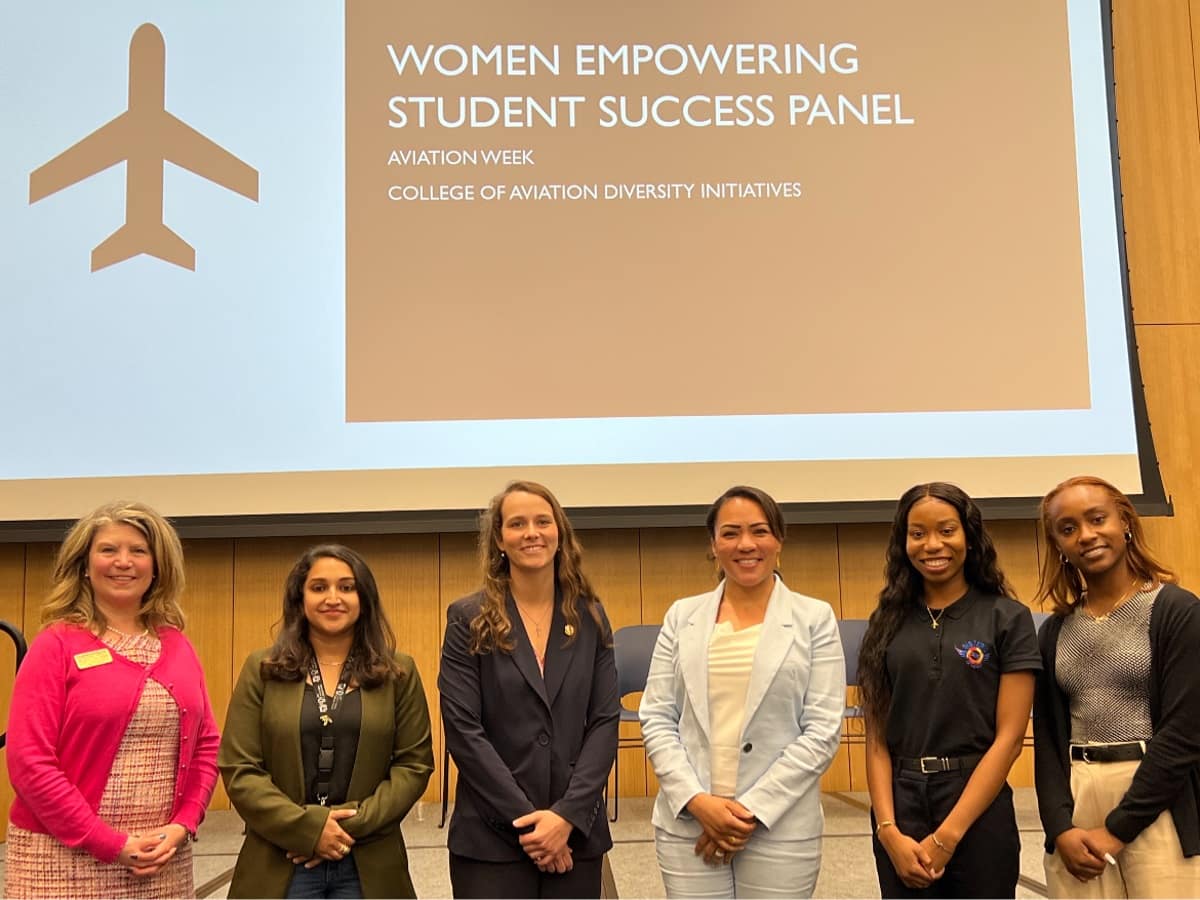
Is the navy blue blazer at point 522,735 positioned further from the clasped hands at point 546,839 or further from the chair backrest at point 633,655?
the chair backrest at point 633,655

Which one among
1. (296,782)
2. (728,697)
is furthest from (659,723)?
(296,782)

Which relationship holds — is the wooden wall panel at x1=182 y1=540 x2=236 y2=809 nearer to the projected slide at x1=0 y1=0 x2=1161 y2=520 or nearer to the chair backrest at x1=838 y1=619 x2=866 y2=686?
the projected slide at x1=0 y1=0 x2=1161 y2=520

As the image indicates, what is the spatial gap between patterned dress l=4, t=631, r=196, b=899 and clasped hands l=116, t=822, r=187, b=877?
0.08ft

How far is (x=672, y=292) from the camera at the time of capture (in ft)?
14.3

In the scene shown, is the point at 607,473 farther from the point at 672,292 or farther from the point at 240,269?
the point at 240,269

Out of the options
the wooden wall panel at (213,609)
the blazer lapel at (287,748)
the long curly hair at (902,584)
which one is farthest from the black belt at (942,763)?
the wooden wall panel at (213,609)

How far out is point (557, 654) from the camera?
2.32m

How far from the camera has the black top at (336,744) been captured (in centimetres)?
224

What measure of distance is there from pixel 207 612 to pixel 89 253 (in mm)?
1607

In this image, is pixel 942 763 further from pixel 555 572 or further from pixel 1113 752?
pixel 555 572

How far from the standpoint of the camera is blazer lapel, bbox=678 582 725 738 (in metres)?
2.23

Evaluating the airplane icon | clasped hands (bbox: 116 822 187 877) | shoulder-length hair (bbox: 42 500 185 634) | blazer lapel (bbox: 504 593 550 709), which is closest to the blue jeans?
clasped hands (bbox: 116 822 187 877)

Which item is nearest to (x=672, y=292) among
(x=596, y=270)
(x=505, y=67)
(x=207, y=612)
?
(x=596, y=270)

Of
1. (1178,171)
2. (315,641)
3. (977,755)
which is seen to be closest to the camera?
(977,755)
